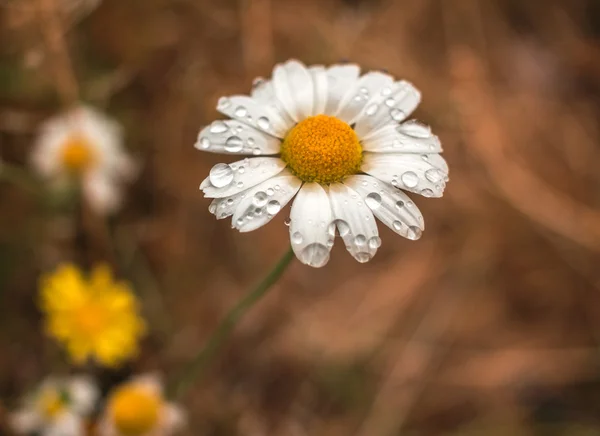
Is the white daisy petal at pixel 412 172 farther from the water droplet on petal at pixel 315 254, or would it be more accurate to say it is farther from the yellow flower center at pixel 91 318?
the yellow flower center at pixel 91 318

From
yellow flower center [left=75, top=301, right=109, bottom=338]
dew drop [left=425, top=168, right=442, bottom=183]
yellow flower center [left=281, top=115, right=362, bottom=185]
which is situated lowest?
yellow flower center [left=75, top=301, right=109, bottom=338]

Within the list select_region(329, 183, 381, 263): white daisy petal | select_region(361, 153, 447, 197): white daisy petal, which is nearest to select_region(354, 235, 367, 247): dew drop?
select_region(329, 183, 381, 263): white daisy petal

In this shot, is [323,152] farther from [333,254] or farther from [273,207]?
[333,254]

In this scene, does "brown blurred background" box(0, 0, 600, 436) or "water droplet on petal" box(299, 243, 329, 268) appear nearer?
"water droplet on petal" box(299, 243, 329, 268)

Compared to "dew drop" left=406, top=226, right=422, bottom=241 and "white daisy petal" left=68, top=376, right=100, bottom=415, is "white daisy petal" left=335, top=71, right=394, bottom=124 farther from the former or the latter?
"white daisy petal" left=68, top=376, right=100, bottom=415

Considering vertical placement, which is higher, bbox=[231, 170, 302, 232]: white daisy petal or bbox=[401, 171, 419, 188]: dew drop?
bbox=[401, 171, 419, 188]: dew drop
